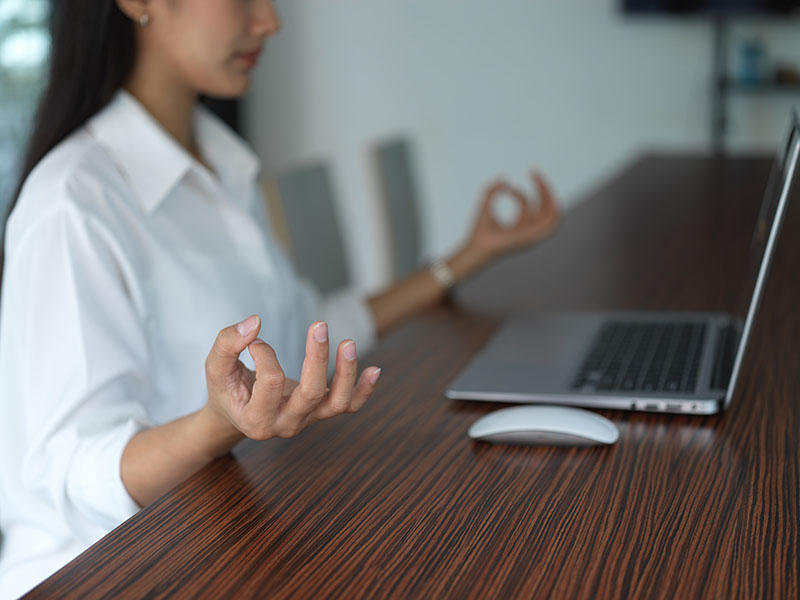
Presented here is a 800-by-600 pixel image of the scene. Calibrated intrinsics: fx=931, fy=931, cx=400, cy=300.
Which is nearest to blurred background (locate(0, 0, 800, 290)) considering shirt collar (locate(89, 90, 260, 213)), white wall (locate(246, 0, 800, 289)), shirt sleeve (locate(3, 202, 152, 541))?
white wall (locate(246, 0, 800, 289))

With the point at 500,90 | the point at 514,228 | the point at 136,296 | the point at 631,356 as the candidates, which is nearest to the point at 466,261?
the point at 514,228

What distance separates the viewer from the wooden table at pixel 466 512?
0.62 m

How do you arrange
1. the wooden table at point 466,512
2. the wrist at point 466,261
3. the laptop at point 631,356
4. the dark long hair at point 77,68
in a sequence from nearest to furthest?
the wooden table at point 466,512 < the laptop at point 631,356 < the dark long hair at point 77,68 < the wrist at point 466,261

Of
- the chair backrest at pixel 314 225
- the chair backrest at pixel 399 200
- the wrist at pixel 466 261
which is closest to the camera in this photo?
the wrist at pixel 466 261

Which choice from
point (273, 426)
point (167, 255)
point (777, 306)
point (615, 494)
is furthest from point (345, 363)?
point (777, 306)

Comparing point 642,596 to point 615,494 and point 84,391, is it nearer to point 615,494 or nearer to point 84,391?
point 615,494

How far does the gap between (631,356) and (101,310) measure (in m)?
0.58

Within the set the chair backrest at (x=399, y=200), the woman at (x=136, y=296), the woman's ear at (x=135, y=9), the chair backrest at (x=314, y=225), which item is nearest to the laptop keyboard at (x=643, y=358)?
the woman at (x=136, y=296)

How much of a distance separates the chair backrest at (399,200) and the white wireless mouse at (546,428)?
179cm

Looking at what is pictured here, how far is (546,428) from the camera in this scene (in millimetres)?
836

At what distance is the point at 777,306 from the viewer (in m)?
1.30

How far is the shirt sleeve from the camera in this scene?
0.87 m

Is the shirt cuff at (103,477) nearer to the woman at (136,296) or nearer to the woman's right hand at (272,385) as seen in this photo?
the woman at (136,296)

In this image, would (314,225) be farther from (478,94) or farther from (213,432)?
(478,94)
